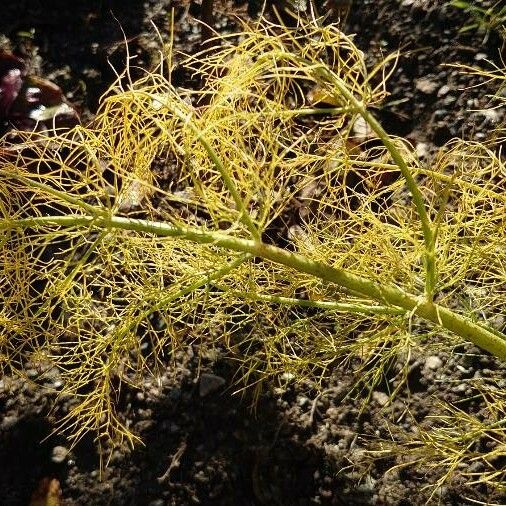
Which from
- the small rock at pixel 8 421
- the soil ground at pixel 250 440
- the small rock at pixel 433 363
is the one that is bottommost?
the small rock at pixel 8 421

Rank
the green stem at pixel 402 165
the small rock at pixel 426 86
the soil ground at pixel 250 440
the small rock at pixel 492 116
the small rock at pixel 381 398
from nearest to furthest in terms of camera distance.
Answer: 1. the green stem at pixel 402 165
2. the soil ground at pixel 250 440
3. the small rock at pixel 381 398
4. the small rock at pixel 492 116
5. the small rock at pixel 426 86

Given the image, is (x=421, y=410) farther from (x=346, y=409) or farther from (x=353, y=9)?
(x=353, y=9)

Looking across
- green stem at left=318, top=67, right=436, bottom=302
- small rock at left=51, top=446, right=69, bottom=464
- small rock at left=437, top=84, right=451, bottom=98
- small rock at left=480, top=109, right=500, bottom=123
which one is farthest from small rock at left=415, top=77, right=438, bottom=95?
small rock at left=51, top=446, right=69, bottom=464

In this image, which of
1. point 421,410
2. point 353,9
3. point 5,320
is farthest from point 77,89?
point 421,410

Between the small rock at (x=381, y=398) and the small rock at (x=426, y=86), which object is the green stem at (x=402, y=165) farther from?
the small rock at (x=426, y=86)

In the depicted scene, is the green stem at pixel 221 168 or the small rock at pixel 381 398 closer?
the green stem at pixel 221 168

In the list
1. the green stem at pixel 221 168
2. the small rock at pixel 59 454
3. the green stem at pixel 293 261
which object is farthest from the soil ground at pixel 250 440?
the green stem at pixel 221 168

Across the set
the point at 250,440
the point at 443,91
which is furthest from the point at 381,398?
the point at 443,91

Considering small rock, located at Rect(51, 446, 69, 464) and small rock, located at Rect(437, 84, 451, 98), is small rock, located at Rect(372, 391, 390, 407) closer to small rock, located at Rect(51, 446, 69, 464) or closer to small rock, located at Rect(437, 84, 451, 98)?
small rock, located at Rect(51, 446, 69, 464)
